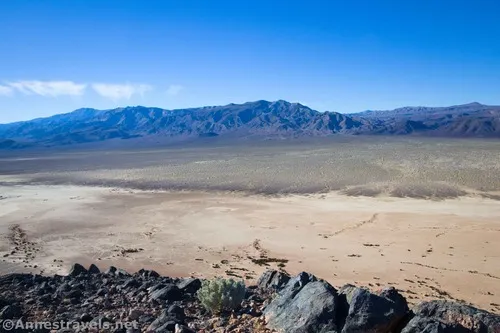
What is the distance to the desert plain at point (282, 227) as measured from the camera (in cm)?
1580

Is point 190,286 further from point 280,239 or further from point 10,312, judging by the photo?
point 280,239

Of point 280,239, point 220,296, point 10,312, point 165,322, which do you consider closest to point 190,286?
point 220,296

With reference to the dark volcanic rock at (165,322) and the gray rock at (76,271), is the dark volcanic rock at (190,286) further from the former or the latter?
the gray rock at (76,271)

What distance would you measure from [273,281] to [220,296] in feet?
10.8

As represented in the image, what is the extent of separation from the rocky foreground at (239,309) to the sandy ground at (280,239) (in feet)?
17.7

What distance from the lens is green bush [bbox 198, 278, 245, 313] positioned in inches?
330

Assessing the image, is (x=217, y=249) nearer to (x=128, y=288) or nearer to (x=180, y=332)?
(x=128, y=288)

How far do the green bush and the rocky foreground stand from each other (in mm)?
199

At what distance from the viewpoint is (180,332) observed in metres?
6.73

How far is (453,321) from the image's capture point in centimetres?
651

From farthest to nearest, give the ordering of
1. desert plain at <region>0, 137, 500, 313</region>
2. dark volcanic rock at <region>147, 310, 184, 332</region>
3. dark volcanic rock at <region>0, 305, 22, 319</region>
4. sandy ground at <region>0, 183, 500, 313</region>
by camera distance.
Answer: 1. desert plain at <region>0, 137, 500, 313</region>
2. sandy ground at <region>0, 183, 500, 313</region>
3. dark volcanic rock at <region>0, 305, 22, 319</region>
4. dark volcanic rock at <region>147, 310, 184, 332</region>

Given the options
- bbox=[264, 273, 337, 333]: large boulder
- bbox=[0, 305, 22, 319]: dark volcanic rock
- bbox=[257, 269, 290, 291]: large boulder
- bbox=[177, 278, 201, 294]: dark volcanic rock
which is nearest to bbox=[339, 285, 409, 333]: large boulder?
bbox=[264, 273, 337, 333]: large boulder

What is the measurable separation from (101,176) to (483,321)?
5114cm

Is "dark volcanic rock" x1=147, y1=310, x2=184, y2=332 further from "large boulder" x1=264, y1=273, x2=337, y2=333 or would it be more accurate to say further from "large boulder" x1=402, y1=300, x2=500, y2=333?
"large boulder" x1=402, y1=300, x2=500, y2=333
